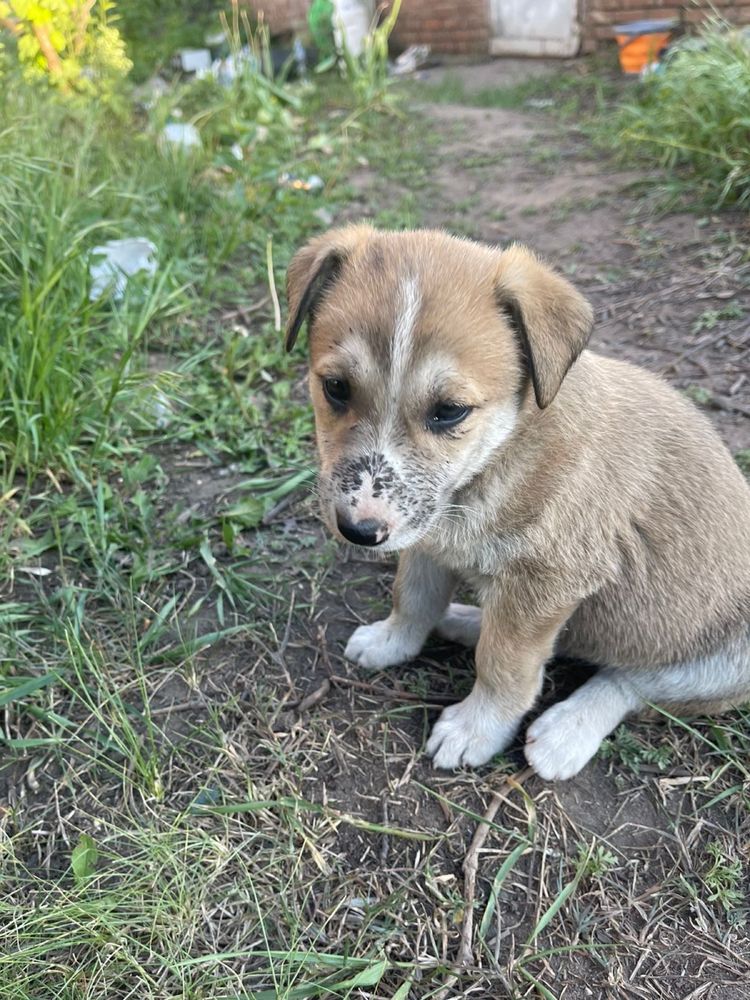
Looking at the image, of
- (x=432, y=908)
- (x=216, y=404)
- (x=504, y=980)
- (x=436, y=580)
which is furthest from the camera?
(x=216, y=404)

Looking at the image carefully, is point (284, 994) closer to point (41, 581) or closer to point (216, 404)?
point (41, 581)

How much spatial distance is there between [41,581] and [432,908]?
190cm

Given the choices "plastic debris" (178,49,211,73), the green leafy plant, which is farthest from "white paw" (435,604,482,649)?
"plastic debris" (178,49,211,73)

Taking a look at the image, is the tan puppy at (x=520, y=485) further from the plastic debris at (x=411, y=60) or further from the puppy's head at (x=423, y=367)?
the plastic debris at (x=411, y=60)

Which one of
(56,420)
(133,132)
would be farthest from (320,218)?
(56,420)

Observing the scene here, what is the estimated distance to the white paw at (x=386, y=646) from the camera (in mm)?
2914

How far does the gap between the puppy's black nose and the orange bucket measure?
29.8ft

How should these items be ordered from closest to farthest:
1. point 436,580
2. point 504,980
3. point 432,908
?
point 504,980 < point 432,908 < point 436,580

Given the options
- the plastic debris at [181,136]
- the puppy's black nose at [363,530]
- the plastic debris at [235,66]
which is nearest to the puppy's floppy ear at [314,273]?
the puppy's black nose at [363,530]

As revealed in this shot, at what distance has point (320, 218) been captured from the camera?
601 centimetres

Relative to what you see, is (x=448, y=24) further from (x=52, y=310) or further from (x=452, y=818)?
(x=452, y=818)

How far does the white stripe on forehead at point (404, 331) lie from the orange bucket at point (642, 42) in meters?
8.72

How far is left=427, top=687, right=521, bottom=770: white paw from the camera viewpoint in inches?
103

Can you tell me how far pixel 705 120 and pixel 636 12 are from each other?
17.9 feet
